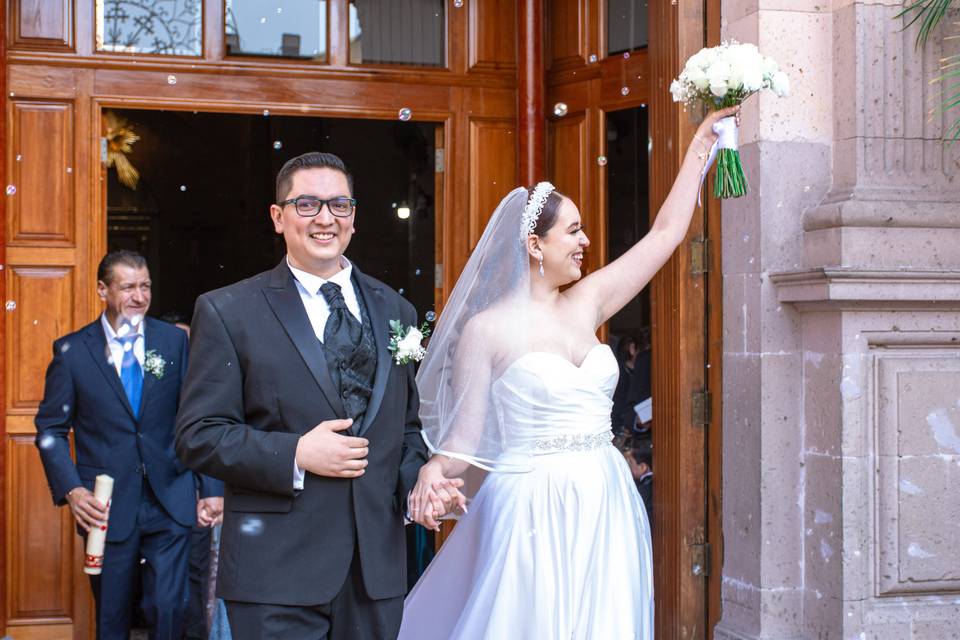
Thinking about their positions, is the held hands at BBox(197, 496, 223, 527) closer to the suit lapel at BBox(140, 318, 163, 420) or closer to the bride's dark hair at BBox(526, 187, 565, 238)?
the suit lapel at BBox(140, 318, 163, 420)

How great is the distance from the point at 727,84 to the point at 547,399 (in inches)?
52.9

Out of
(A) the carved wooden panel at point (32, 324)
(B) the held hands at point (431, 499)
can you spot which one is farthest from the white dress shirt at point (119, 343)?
(B) the held hands at point (431, 499)

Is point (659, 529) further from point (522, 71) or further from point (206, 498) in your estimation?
point (522, 71)

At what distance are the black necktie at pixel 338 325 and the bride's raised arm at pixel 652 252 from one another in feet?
4.63

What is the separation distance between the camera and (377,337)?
3600 mm

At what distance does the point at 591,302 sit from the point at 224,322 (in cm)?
178

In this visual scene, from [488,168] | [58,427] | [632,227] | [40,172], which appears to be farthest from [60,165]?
[632,227]

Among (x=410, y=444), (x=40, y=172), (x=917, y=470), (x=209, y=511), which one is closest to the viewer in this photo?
(x=410, y=444)

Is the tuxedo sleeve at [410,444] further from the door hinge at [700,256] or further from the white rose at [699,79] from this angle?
the door hinge at [700,256]

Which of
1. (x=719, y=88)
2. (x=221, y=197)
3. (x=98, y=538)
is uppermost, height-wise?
(x=221, y=197)

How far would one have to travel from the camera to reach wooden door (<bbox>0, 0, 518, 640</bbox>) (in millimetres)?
6641

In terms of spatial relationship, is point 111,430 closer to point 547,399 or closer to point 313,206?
point 547,399

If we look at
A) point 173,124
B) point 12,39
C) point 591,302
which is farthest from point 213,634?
point 173,124

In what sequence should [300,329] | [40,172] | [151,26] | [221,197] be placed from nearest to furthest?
1. [300,329]
2. [40,172]
3. [151,26]
4. [221,197]
